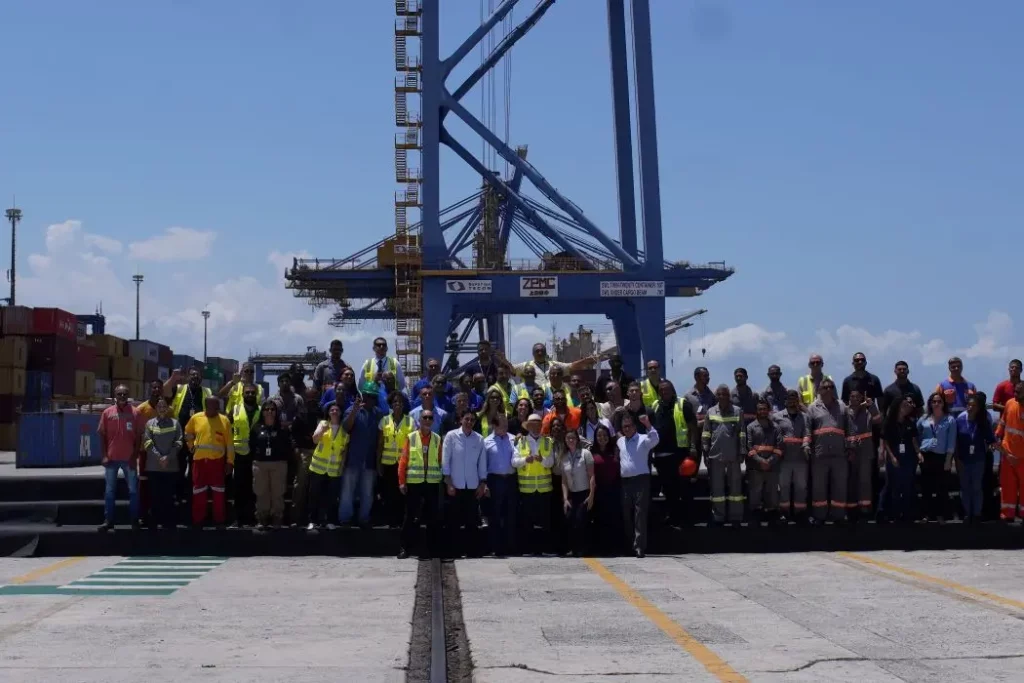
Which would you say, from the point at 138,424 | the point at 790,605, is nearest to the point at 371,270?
the point at 138,424

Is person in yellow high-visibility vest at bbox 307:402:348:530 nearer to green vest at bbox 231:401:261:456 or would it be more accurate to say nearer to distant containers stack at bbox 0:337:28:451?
green vest at bbox 231:401:261:456

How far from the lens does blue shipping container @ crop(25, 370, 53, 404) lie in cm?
5509

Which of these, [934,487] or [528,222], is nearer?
[934,487]

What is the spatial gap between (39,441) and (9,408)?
A: 1625 centimetres

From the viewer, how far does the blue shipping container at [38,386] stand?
55094 millimetres

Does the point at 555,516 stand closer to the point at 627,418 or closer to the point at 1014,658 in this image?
the point at 627,418

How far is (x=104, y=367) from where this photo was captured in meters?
67.8

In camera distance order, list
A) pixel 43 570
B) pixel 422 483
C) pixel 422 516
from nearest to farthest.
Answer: pixel 43 570, pixel 422 483, pixel 422 516

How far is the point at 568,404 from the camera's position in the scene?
15492 millimetres

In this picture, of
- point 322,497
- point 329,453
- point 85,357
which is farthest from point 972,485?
point 85,357

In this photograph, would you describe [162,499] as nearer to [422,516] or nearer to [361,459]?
[361,459]

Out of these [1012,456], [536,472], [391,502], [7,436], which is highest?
[7,436]

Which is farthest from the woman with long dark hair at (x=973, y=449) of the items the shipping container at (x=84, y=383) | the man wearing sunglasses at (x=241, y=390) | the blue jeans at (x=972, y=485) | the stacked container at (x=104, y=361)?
the stacked container at (x=104, y=361)

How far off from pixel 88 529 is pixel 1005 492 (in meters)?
10.8
